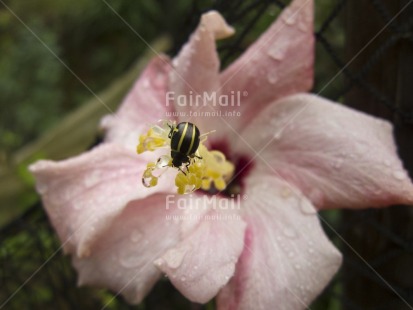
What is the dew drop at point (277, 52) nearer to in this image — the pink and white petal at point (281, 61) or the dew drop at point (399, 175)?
the pink and white petal at point (281, 61)

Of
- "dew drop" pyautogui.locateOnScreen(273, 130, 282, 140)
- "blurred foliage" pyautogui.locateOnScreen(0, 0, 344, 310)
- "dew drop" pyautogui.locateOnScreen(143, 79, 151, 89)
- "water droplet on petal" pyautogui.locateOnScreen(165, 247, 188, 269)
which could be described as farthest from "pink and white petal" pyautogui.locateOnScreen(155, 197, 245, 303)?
"blurred foliage" pyautogui.locateOnScreen(0, 0, 344, 310)

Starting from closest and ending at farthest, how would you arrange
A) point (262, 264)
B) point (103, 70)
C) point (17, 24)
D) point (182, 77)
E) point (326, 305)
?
1. point (262, 264)
2. point (182, 77)
3. point (326, 305)
4. point (103, 70)
5. point (17, 24)

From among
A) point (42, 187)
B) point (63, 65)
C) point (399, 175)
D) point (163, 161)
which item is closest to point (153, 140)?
point (163, 161)

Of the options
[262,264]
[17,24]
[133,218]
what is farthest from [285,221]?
[17,24]

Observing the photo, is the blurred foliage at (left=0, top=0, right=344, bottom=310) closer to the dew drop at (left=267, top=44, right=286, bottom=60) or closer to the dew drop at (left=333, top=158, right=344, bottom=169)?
the dew drop at (left=267, top=44, right=286, bottom=60)

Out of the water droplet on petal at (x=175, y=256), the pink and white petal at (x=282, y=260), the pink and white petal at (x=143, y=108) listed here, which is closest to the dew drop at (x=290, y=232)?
the pink and white petal at (x=282, y=260)

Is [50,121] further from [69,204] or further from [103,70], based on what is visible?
[69,204]
